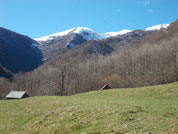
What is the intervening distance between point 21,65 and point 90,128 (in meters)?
200

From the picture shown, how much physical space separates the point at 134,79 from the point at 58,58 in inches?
1172

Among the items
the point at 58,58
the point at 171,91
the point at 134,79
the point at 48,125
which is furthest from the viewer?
the point at 134,79

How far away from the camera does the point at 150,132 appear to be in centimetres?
690

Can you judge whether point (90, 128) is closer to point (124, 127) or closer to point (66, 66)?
point (124, 127)

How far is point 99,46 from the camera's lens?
192 m

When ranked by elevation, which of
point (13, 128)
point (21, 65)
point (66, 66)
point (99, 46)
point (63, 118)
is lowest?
point (13, 128)

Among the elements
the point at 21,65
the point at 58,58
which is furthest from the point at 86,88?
the point at 21,65

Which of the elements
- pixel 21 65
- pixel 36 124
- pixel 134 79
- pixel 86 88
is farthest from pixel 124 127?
pixel 21 65

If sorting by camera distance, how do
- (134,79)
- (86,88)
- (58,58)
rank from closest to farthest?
(58,58) < (134,79) < (86,88)

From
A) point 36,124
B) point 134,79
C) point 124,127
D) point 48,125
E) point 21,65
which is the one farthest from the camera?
point 21,65

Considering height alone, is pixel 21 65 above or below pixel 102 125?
above

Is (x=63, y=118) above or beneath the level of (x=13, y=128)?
above

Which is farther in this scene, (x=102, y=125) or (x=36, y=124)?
(x=36, y=124)

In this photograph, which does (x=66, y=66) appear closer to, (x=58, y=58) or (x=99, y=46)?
(x=58, y=58)
